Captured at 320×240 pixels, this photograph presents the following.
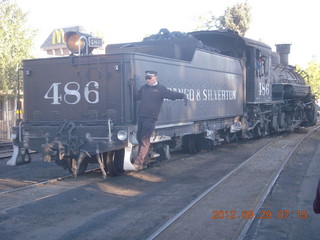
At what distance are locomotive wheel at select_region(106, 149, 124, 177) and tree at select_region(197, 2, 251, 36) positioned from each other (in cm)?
3032

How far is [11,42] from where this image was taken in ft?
60.7

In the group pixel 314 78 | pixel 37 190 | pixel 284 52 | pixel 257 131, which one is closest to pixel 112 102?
pixel 37 190

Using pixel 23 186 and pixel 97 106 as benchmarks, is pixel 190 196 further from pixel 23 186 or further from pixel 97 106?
pixel 23 186

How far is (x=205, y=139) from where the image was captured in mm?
11422

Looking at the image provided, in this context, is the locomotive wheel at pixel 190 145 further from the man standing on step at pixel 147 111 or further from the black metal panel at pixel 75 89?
the black metal panel at pixel 75 89

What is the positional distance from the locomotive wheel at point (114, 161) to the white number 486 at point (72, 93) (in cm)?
114

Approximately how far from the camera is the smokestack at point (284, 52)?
21.0 metres

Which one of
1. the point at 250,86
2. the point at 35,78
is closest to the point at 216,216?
the point at 35,78

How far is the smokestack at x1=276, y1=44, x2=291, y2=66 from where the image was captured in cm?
2095

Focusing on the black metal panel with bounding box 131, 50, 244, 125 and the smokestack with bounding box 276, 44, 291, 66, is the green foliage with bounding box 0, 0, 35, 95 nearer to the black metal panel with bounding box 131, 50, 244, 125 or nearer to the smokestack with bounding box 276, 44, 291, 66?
the black metal panel with bounding box 131, 50, 244, 125

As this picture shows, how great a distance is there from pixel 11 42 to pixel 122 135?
43.0 feet

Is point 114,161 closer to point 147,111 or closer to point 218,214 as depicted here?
point 147,111
